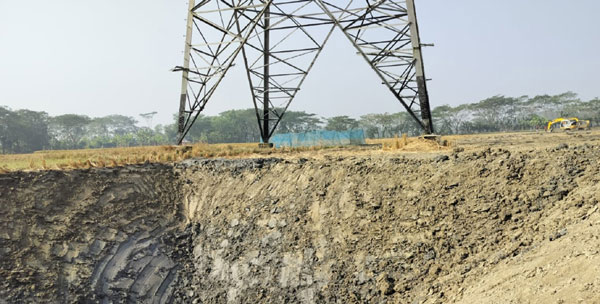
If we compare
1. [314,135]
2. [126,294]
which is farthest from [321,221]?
[314,135]

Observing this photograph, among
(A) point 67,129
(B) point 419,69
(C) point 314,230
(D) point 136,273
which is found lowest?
(D) point 136,273

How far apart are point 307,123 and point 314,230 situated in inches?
3202

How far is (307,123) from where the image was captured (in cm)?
8850

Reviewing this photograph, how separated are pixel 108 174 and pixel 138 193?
859 mm

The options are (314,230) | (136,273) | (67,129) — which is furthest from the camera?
(67,129)

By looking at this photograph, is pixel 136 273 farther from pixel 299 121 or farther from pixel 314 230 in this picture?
pixel 299 121

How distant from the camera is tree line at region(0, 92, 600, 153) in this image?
66.6 meters

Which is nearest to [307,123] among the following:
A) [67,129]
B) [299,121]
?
[299,121]

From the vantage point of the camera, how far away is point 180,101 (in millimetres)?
14320

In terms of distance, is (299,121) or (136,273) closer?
(136,273)

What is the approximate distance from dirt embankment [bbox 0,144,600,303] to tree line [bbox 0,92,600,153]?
6241 cm

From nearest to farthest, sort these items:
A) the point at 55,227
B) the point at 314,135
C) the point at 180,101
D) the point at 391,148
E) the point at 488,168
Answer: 1. the point at 488,168
2. the point at 55,227
3. the point at 391,148
4. the point at 180,101
5. the point at 314,135

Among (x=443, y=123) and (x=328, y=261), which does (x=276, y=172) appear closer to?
(x=328, y=261)

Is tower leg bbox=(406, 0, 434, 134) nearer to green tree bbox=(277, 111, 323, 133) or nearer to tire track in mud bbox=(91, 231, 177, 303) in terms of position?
tire track in mud bbox=(91, 231, 177, 303)
